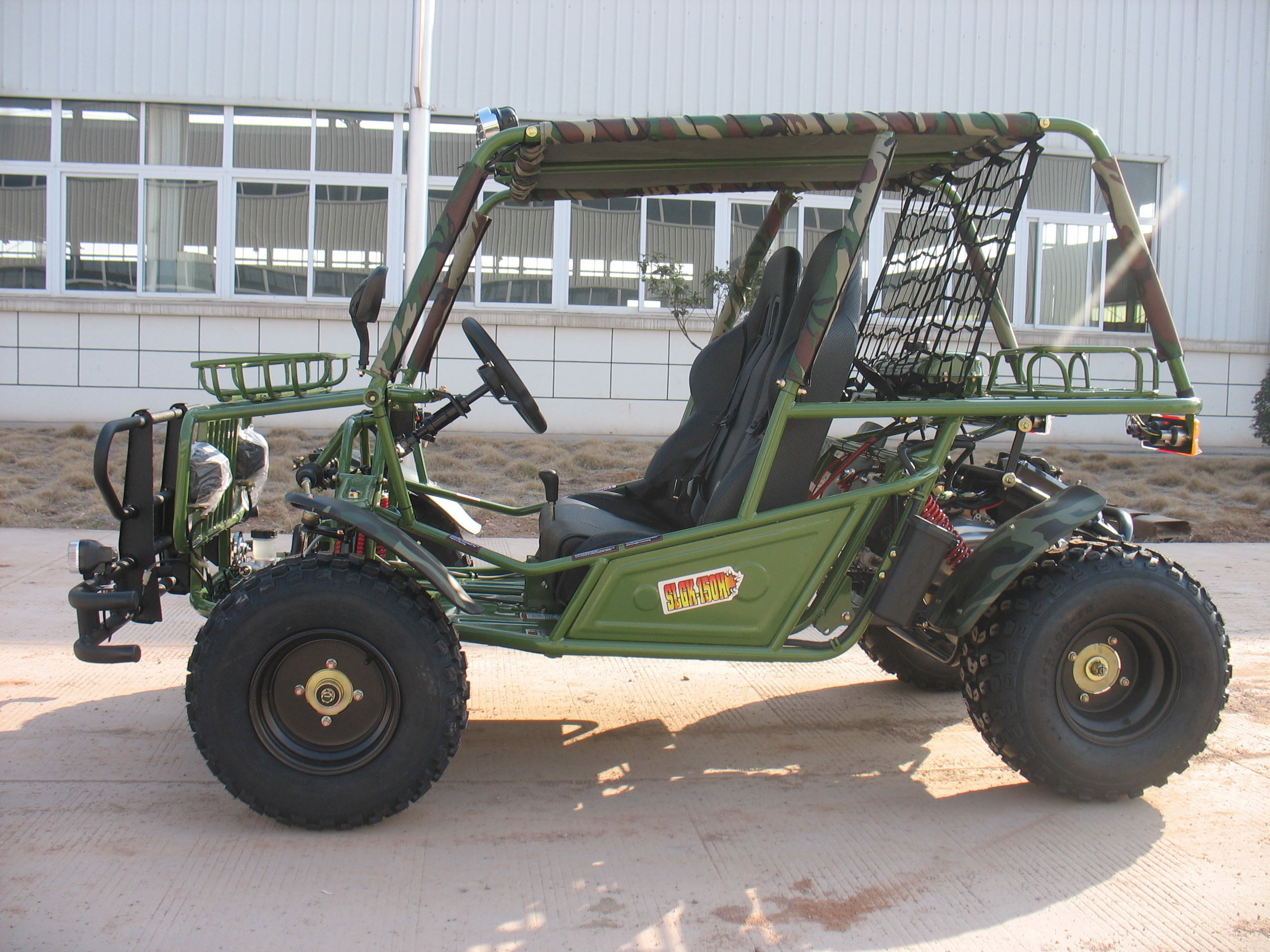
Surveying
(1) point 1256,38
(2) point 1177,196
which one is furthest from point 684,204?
(1) point 1256,38

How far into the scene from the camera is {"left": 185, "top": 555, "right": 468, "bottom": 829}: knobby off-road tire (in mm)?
2785

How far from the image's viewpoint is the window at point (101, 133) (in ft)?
39.7

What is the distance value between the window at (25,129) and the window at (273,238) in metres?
2.16

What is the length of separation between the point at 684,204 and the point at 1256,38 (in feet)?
24.0

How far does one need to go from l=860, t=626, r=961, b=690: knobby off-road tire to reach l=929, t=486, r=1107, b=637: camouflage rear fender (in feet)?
2.85

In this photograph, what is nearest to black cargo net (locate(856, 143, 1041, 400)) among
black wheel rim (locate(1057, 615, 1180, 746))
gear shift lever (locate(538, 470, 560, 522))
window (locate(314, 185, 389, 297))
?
black wheel rim (locate(1057, 615, 1180, 746))

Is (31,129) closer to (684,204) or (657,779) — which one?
(684,204)

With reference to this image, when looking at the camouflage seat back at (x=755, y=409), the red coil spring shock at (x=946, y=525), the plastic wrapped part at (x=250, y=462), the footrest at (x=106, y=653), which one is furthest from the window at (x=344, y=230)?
the red coil spring shock at (x=946, y=525)

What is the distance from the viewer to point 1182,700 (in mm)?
3129

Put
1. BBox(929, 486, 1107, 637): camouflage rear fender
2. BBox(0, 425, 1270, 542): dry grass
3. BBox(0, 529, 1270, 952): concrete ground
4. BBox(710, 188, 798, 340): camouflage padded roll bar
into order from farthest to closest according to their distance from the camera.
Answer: BBox(0, 425, 1270, 542): dry grass, BBox(710, 188, 798, 340): camouflage padded roll bar, BBox(929, 486, 1107, 637): camouflage rear fender, BBox(0, 529, 1270, 952): concrete ground

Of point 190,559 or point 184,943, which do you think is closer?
point 184,943

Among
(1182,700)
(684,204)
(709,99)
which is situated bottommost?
(1182,700)

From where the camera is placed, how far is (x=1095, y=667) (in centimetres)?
317

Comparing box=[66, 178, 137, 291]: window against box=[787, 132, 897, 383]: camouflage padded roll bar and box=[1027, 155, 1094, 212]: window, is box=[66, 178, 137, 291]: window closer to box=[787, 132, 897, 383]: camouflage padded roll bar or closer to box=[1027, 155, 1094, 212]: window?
box=[1027, 155, 1094, 212]: window
